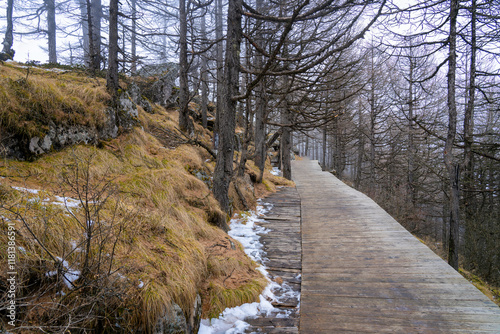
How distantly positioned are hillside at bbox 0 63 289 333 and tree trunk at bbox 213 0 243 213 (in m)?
0.41

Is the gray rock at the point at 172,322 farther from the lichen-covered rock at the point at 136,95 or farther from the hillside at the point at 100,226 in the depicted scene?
the lichen-covered rock at the point at 136,95

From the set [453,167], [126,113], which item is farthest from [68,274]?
[453,167]

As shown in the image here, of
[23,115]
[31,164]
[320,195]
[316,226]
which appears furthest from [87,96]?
[320,195]

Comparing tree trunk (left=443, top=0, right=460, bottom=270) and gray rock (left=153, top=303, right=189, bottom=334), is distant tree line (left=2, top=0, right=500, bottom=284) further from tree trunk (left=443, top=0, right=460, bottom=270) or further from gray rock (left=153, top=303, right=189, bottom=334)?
gray rock (left=153, top=303, right=189, bottom=334)

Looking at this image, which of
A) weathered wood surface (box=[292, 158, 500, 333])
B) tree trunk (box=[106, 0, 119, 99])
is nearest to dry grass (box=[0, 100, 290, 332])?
weathered wood surface (box=[292, 158, 500, 333])

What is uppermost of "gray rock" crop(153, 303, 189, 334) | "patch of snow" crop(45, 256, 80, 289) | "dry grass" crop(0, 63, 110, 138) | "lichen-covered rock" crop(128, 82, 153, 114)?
"lichen-covered rock" crop(128, 82, 153, 114)

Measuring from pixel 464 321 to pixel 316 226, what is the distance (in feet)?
10.5

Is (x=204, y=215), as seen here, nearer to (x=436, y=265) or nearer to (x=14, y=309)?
(x=14, y=309)

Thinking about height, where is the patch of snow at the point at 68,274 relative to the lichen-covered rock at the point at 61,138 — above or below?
below

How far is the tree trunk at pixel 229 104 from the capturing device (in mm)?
4258

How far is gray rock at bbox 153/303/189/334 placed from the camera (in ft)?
6.90

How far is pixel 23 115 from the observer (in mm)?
3580

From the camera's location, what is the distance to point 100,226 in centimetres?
217

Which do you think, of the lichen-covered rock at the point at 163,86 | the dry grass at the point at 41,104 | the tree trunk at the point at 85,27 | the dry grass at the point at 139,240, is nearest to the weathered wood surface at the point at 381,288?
the dry grass at the point at 139,240
